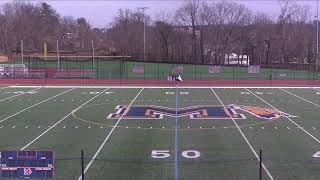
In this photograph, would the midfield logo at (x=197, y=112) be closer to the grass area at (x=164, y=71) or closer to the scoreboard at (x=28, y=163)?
the scoreboard at (x=28, y=163)

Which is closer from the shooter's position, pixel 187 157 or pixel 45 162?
pixel 45 162

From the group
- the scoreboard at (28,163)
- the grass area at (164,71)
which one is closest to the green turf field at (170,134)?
the scoreboard at (28,163)

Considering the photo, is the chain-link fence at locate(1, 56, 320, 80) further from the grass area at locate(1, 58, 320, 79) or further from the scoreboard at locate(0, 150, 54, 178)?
the scoreboard at locate(0, 150, 54, 178)

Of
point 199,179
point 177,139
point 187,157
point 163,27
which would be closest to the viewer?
point 199,179

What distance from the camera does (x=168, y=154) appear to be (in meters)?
17.5

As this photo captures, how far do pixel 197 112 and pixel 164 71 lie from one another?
37.8m

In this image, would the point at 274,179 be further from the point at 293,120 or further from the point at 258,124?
the point at 293,120

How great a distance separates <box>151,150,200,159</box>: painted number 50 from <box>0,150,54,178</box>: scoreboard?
698 cm

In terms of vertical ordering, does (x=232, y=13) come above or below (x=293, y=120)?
above

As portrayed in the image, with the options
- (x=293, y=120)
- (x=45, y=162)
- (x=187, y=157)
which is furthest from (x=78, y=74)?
(x=45, y=162)

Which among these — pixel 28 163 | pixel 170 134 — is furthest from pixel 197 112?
pixel 28 163

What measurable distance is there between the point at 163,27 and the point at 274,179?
83.4 meters

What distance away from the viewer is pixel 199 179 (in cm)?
1392

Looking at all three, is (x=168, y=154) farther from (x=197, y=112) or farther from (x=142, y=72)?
(x=142, y=72)
